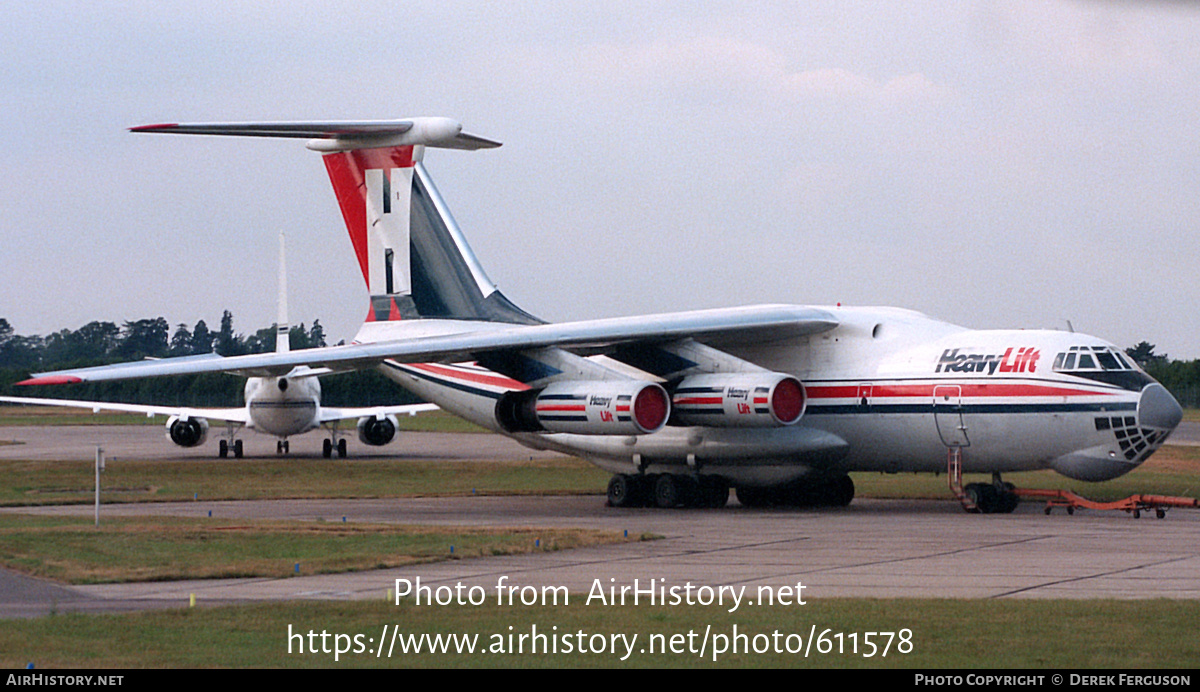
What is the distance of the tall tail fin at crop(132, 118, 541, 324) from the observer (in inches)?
1100

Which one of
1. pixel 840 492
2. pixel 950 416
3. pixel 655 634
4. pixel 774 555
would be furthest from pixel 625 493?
pixel 655 634

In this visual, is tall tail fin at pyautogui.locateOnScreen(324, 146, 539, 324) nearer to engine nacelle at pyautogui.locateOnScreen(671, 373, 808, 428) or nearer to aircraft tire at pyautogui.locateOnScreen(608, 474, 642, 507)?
aircraft tire at pyautogui.locateOnScreen(608, 474, 642, 507)

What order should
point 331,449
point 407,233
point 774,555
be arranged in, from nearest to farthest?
point 774,555, point 407,233, point 331,449

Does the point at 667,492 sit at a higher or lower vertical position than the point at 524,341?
lower

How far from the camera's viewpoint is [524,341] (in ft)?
78.0

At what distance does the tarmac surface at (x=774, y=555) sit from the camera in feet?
41.9

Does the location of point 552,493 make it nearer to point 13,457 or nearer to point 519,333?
point 519,333

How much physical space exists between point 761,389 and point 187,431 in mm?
28278

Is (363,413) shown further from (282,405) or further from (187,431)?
(187,431)

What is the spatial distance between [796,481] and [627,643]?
1531 centimetres

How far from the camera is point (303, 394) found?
45031 mm

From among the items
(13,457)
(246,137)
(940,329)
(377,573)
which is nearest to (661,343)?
(940,329)

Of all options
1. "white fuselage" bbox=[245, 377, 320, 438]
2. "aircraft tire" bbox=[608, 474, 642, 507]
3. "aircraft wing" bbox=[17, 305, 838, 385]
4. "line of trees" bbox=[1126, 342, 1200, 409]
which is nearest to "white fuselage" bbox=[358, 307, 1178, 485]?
"aircraft tire" bbox=[608, 474, 642, 507]

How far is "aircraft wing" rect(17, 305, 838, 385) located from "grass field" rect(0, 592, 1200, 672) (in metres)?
12.0
